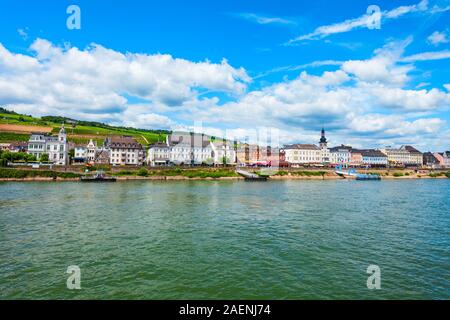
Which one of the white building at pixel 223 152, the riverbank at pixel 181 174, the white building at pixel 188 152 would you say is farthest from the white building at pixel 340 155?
the white building at pixel 188 152

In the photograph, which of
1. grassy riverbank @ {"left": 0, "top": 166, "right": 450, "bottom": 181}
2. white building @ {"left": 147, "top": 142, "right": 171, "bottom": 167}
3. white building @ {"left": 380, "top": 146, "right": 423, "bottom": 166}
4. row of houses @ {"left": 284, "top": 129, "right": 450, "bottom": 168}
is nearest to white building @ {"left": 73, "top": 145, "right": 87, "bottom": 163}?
white building @ {"left": 147, "top": 142, "right": 171, "bottom": 167}

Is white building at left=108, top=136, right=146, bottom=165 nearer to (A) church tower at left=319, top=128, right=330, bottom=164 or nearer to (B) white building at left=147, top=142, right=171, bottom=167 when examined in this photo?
(B) white building at left=147, top=142, right=171, bottom=167

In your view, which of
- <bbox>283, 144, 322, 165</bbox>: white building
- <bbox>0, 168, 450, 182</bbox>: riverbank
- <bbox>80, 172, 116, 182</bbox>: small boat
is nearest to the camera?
<bbox>80, 172, 116, 182</bbox>: small boat

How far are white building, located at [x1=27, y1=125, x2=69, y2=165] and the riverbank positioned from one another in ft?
81.2

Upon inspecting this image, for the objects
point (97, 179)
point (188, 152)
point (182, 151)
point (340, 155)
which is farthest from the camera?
point (340, 155)

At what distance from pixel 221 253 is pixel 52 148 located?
10590 centimetres

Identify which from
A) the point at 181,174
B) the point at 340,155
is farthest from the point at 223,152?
the point at 340,155

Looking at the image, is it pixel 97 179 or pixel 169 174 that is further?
pixel 169 174

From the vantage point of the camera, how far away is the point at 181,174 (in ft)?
293

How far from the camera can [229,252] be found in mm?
18891

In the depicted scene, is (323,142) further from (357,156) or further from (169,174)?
(169,174)

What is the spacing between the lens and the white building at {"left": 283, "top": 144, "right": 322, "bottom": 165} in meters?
156

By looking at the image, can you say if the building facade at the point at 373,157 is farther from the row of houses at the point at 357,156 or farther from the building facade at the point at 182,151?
the building facade at the point at 182,151
